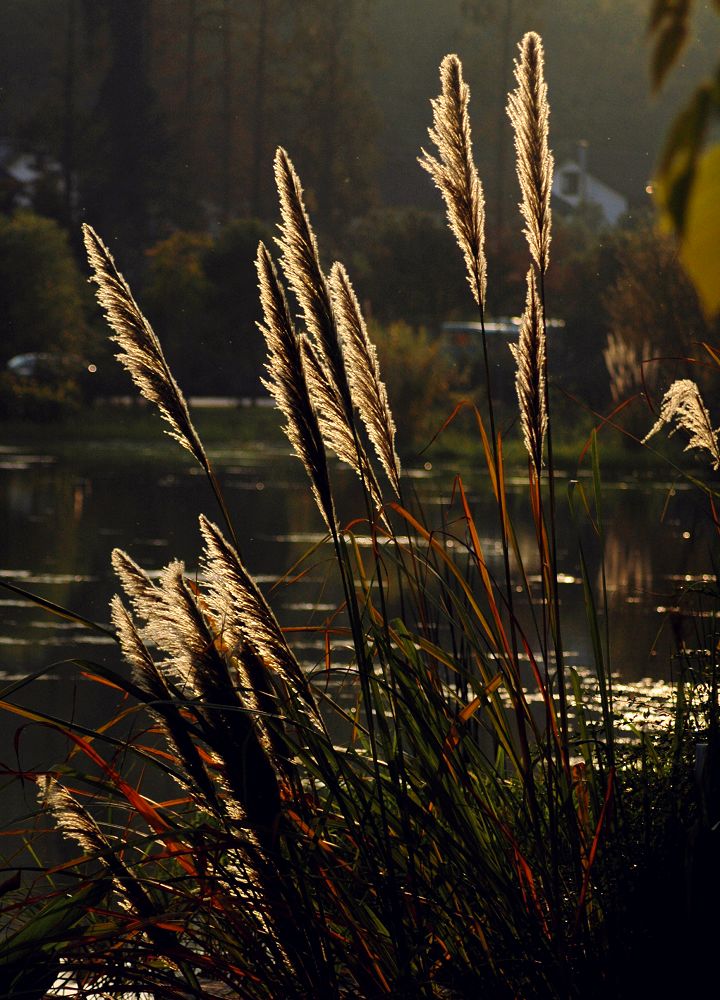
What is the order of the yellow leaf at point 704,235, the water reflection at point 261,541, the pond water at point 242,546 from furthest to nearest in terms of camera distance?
the water reflection at point 261,541 < the pond water at point 242,546 < the yellow leaf at point 704,235

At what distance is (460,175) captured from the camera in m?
2.00

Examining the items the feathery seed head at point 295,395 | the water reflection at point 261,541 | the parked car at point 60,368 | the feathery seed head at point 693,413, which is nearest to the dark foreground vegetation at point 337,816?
the feathery seed head at point 295,395

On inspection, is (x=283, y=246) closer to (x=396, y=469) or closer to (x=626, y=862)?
(x=396, y=469)

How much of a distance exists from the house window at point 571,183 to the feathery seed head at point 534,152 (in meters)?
51.9

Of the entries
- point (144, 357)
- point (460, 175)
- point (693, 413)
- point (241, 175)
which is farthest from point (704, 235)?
point (241, 175)

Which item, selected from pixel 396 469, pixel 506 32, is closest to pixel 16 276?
pixel 506 32

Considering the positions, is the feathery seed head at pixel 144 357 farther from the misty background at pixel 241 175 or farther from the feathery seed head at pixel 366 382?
the misty background at pixel 241 175

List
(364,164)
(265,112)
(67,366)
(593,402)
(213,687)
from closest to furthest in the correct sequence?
(213,687) < (593,402) < (67,366) < (265,112) < (364,164)

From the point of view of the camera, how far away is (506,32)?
86.8 ft

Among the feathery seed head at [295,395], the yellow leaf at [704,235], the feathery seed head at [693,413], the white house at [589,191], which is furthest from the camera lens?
the white house at [589,191]

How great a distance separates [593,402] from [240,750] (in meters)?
18.6

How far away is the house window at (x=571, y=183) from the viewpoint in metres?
53.1

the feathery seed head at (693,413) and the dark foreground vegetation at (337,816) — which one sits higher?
the feathery seed head at (693,413)

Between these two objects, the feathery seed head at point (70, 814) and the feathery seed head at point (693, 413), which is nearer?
the feathery seed head at point (70, 814)
